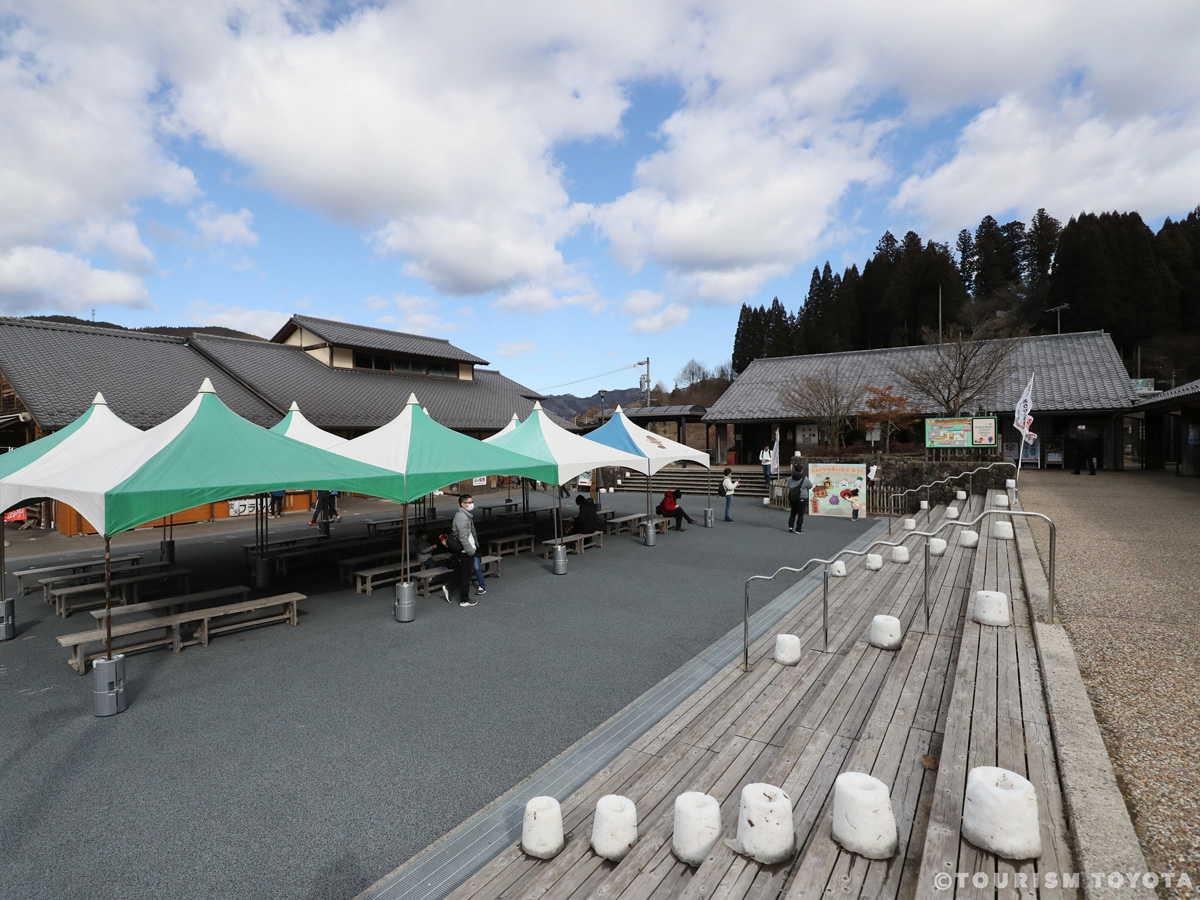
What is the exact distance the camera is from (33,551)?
1374cm

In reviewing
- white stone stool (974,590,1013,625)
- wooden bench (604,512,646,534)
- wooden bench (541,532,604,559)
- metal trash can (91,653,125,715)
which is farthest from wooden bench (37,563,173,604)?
white stone stool (974,590,1013,625)

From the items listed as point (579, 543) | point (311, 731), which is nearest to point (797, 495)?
point (579, 543)

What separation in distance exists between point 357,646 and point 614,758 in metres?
4.12

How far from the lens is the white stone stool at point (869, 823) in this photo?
105 inches

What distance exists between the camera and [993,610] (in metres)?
5.42

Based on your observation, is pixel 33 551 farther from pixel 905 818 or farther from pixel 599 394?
pixel 599 394

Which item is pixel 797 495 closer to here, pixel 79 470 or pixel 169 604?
pixel 169 604

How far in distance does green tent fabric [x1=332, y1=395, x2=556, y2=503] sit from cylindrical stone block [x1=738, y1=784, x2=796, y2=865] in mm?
6703

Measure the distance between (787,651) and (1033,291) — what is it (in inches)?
2007

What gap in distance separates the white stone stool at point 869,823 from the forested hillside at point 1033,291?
28719 mm

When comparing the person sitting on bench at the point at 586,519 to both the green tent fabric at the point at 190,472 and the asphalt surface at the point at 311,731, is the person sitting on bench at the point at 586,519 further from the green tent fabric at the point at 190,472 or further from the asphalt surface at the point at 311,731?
the green tent fabric at the point at 190,472

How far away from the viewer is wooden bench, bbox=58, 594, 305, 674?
20.4 feet

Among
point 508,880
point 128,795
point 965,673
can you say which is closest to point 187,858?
point 128,795

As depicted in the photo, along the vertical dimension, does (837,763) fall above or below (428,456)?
below
